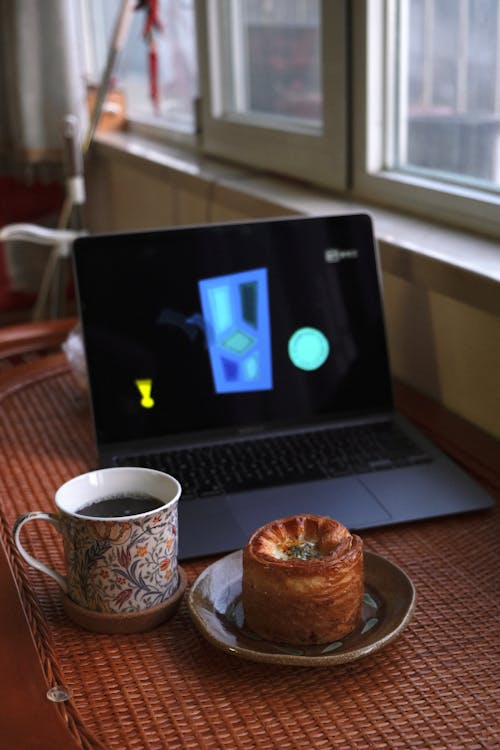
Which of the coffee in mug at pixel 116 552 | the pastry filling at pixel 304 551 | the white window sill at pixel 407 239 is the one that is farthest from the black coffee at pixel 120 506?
the white window sill at pixel 407 239

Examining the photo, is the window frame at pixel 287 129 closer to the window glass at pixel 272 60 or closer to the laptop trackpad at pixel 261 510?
Result: the window glass at pixel 272 60

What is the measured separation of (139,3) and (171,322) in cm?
142

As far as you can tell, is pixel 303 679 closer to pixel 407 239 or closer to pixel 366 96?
pixel 407 239

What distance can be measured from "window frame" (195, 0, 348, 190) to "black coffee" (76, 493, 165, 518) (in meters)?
0.83

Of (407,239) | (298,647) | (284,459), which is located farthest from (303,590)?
(407,239)

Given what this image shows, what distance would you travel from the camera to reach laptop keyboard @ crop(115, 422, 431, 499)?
2.81 ft

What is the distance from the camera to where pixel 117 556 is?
0.65 m

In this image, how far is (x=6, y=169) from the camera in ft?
9.69

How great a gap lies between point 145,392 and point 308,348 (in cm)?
18

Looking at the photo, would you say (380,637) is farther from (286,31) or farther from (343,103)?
(286,31)

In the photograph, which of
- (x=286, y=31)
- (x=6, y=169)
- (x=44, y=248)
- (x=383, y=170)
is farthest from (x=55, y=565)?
(x=6, y=169)

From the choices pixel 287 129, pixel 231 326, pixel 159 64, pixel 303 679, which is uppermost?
pixel 159 64

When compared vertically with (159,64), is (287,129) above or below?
below

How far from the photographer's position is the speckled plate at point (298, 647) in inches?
23.7
